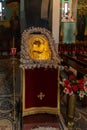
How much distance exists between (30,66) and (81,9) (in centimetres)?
771

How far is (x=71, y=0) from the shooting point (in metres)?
9.59

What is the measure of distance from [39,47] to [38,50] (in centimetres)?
6

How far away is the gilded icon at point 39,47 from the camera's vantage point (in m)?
3.18

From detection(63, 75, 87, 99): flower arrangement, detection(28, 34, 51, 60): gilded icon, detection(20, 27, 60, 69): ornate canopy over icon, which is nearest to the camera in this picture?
detection(63, 75, 87, 99): flower arrangement

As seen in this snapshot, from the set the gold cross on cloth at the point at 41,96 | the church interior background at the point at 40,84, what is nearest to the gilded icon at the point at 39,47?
the church interior background at the point at 40,84

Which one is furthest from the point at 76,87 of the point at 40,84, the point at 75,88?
the point at 40,84

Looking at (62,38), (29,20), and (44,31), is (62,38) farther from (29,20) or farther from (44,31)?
(44,31)

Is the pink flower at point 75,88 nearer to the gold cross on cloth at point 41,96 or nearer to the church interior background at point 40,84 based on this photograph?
the church interior background at point 40,84

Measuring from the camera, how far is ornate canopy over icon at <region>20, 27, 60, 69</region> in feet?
9.56

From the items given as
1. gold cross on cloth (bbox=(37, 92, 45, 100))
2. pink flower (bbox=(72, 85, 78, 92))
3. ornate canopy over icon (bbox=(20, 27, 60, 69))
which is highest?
ornate canopy over icon (bbox=(20, 27, 60, 69))

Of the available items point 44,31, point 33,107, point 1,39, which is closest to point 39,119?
point 33,107

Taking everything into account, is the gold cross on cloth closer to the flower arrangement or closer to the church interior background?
the church interior background

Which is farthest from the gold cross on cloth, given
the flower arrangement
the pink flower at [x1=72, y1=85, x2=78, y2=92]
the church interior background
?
the pink flower at [x1=72, y1=85, x2=78, y2=92]

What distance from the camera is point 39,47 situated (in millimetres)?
3285
